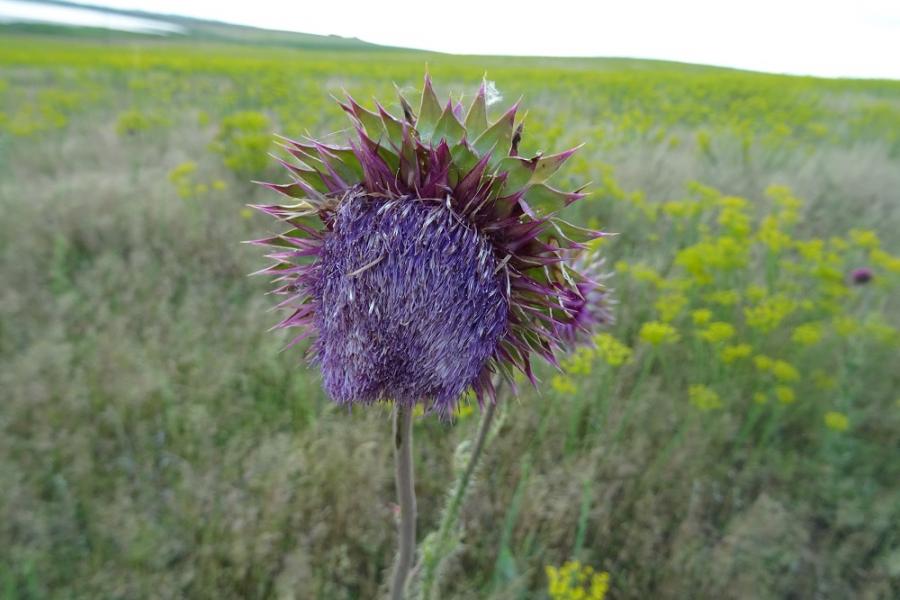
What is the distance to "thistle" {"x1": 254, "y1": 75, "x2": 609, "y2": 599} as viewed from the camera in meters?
1.56

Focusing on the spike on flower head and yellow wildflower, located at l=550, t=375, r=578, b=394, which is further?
yellow wildflower, located at l=550, t=375, r=578, b=394

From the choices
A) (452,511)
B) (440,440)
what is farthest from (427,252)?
(440,440)

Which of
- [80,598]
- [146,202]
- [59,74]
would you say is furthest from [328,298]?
[59,74]

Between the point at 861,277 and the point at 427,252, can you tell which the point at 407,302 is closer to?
the point at 427,252

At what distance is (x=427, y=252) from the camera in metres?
1.58

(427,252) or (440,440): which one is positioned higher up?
(427,252)

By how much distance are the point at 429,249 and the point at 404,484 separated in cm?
73

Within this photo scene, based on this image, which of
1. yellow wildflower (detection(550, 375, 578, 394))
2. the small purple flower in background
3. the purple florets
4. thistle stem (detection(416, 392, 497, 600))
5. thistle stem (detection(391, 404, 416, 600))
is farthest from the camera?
the small purple flower in background

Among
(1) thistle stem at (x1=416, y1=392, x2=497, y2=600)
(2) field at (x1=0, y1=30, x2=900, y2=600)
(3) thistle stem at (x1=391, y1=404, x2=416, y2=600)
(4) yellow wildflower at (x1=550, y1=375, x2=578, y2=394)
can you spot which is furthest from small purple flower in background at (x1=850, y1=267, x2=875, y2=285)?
(3) thistle stem at (x1=391, y1=404, x2=416, y2=600)

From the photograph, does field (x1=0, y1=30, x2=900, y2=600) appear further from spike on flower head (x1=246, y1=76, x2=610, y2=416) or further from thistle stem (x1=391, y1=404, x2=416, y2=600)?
thistle stem (x1=391, y1=404, x2=416, y2=600)

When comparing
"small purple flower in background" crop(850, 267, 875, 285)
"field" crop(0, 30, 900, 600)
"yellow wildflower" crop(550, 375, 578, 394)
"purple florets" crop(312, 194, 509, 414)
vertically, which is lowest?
"field" crop(0, 30, 900, 600)

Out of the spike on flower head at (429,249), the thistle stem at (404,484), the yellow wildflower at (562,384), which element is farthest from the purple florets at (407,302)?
the yellow wildflower at (562,384)

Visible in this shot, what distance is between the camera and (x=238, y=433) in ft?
11.4

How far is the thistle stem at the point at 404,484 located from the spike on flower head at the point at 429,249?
0.31 ft
